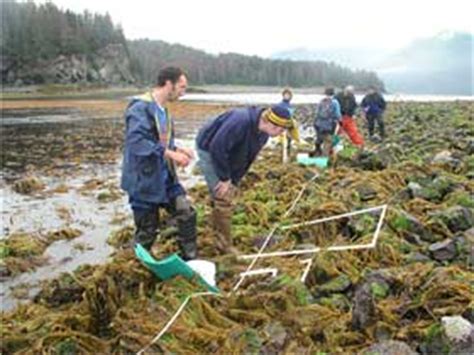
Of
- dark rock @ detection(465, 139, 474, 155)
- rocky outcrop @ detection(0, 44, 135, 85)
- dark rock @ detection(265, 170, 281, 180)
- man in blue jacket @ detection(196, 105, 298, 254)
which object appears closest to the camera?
man in blue jacket @ detection(196, 105, 298, 254)

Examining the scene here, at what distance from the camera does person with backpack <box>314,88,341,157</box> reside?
1414 cm

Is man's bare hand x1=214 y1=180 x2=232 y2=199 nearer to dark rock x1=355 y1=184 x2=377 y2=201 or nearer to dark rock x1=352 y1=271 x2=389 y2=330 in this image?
dark rock x1=352 y1=271 x2=389 y2=330

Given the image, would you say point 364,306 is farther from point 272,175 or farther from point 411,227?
point 272,175

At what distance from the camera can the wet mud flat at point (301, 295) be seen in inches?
179

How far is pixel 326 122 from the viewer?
556 inches

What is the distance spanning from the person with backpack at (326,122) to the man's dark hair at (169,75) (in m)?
8.63

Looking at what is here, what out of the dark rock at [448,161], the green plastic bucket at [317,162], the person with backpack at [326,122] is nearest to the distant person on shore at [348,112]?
the person with backpack at [326,122]

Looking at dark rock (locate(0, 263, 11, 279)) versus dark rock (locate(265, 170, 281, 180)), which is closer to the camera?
dark rock (locate(0, 263, 11, 279))

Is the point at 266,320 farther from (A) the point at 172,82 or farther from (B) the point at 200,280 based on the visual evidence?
(A) the point at 172,82

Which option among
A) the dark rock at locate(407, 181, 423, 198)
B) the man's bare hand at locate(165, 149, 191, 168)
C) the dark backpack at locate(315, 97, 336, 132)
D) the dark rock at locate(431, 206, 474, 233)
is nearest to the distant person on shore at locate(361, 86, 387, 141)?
the dark backpack at locate(315, 97, 336, 132)

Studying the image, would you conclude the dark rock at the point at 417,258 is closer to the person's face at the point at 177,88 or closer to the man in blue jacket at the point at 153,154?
the man in blue jacket at the point at 153,154

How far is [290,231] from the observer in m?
7.29

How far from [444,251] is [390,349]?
204 centimetres

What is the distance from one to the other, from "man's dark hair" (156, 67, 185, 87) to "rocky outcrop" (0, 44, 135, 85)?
101m
